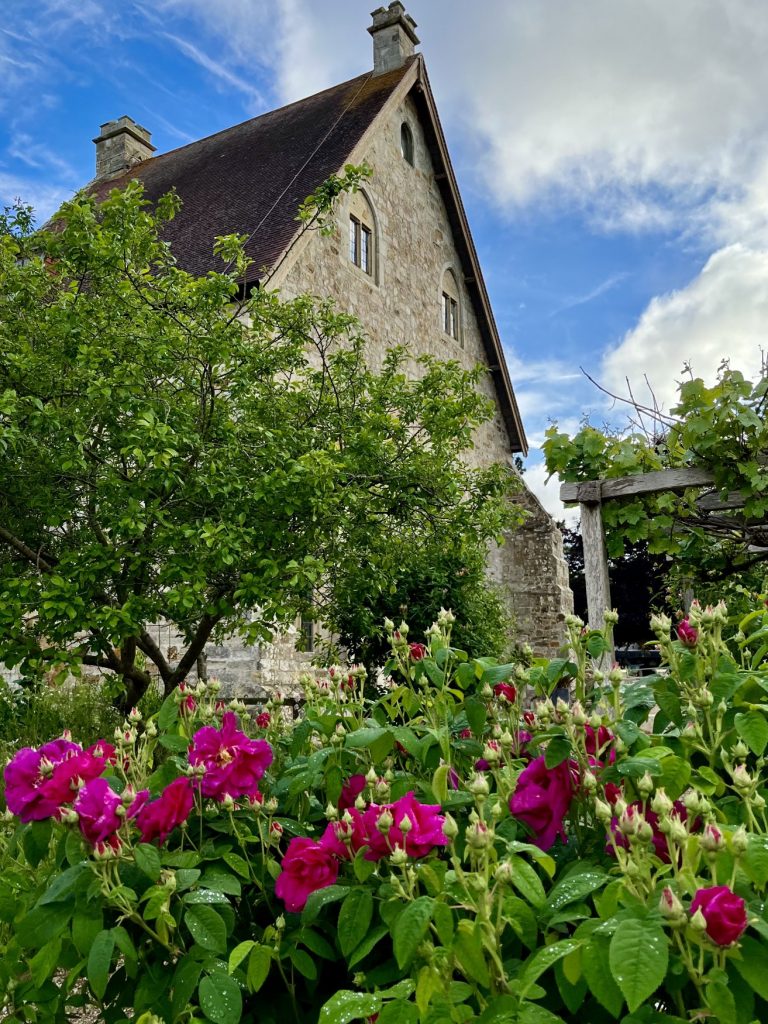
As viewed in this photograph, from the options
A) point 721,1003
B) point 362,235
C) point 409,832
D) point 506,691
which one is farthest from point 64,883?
point 362,235

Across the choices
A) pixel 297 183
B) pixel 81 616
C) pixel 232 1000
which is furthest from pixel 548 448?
pixel 297 183

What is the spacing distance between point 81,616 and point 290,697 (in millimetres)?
4446

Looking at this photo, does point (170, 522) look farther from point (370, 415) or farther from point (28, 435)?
point (370, 415)

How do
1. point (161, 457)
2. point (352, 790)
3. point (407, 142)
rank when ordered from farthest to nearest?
point (407, 142), point (161, 457), point (352, 790)

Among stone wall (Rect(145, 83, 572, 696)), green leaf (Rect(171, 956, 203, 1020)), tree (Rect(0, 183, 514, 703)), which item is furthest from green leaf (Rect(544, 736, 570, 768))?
stone wall (Rect(145, 83, 572, 696))

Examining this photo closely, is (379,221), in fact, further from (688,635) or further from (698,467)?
(688,635)

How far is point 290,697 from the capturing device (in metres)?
9.45

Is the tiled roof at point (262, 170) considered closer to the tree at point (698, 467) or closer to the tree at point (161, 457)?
the tree at point (161, 457)

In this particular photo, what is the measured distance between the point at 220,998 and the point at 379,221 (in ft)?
45.3

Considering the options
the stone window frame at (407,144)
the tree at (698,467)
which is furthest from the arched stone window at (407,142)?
the tree at (698,467)

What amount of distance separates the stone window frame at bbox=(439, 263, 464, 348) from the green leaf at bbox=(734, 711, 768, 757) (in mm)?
14736

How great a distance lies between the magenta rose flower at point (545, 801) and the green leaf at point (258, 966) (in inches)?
20.0

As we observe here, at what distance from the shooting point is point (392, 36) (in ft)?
51.4

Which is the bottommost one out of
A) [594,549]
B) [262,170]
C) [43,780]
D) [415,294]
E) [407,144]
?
[43,780]
